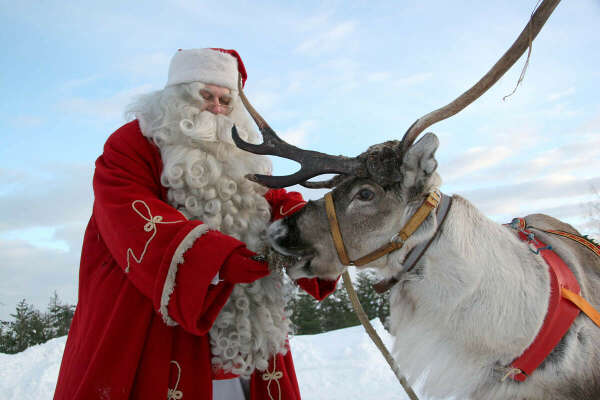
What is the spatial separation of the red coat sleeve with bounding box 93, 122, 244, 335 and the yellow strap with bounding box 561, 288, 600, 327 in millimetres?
1664

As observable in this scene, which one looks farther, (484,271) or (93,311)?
(93,311)

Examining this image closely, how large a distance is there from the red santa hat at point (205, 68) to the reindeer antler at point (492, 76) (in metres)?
1.58

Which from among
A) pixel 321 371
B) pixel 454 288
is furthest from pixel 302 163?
pixel 321 371

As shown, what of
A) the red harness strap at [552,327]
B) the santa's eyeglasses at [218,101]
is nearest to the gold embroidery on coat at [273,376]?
the red harness strap at [552,327]

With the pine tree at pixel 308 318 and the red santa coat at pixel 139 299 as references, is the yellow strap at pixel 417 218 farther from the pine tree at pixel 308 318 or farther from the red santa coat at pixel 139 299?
the pine tree at pixel 308 318

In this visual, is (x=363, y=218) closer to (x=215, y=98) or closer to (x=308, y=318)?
(x=215, y=98)

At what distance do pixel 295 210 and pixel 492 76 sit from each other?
147cm

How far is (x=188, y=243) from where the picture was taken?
2.31 m

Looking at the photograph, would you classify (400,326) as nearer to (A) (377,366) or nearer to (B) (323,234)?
(B) (323,234)

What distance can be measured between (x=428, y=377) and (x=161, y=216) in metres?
1.68

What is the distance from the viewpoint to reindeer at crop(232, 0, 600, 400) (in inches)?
87.8

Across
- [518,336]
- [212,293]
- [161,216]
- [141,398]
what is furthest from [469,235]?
[141,398]

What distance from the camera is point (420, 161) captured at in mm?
2305

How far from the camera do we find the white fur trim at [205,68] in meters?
3.33
